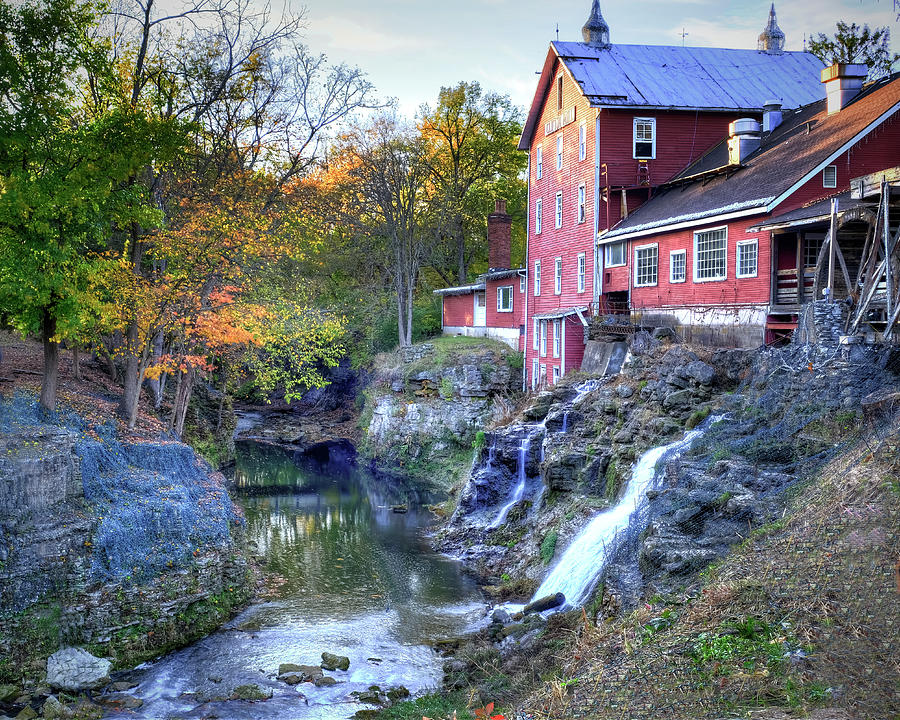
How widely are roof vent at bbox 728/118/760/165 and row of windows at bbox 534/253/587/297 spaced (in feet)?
25.7

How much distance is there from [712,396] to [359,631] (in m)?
11.4

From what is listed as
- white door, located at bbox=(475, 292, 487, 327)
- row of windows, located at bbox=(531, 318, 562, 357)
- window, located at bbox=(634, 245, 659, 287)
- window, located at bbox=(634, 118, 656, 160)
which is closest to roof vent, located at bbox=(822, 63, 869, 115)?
window, located at bbox=(634, 118, 656, 160)

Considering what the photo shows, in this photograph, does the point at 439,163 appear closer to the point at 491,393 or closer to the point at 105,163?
the point at 491,393

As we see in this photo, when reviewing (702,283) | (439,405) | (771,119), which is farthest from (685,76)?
(439,405)

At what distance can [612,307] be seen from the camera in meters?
33.1

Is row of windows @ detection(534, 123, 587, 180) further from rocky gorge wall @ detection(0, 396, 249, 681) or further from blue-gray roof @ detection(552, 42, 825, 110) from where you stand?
rocky gorge wall @ detection(0, 396, 249, 681)

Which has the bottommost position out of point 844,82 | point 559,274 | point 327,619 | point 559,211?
point 327,619

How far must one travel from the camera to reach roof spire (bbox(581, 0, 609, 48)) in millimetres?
37344

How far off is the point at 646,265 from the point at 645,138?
699 centimetres

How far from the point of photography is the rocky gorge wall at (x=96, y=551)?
15695 mm

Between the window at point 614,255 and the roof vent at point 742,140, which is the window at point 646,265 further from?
the roof vent at point 742,140

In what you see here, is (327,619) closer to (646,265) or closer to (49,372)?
(49,372)

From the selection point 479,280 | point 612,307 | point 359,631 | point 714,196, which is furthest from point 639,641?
point 479,280

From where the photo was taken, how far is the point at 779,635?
31.2 ft
